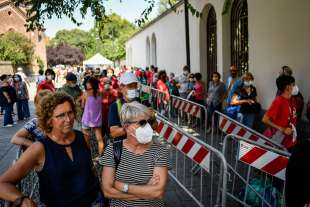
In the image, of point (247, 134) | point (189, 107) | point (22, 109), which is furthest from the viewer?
point (22, 109)

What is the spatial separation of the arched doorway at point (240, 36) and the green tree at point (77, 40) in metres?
83.9

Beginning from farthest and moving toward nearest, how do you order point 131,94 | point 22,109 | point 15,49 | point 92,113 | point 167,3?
1. point 15,49
2. point 167,3
3. point 22,109
4. point 92,113
5. point 131,94

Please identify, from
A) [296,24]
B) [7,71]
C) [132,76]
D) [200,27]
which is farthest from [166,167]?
[7,71]

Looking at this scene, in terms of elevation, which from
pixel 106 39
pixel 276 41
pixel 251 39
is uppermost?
pixel 106 39

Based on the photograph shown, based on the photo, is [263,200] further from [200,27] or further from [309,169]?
[200,27]

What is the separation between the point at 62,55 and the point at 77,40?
27.8 meters

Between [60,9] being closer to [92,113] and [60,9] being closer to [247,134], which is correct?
[92,113]

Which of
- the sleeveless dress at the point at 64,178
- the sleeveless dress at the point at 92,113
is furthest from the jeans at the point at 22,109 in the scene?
the sleeveless dress at the point at 64,178

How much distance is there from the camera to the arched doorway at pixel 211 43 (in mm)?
13703

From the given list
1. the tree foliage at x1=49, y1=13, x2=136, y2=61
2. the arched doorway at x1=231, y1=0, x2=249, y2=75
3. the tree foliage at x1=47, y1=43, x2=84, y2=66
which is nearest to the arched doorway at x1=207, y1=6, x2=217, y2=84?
the arched doorway at x1=231, y1=0, x2=249, y2=75

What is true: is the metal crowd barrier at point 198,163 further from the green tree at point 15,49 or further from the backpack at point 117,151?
the green tree at point 15,49

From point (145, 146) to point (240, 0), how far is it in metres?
9.56

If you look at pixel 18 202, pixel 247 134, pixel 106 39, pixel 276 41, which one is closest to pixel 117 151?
pixel 18 202

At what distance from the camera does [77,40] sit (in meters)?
112
